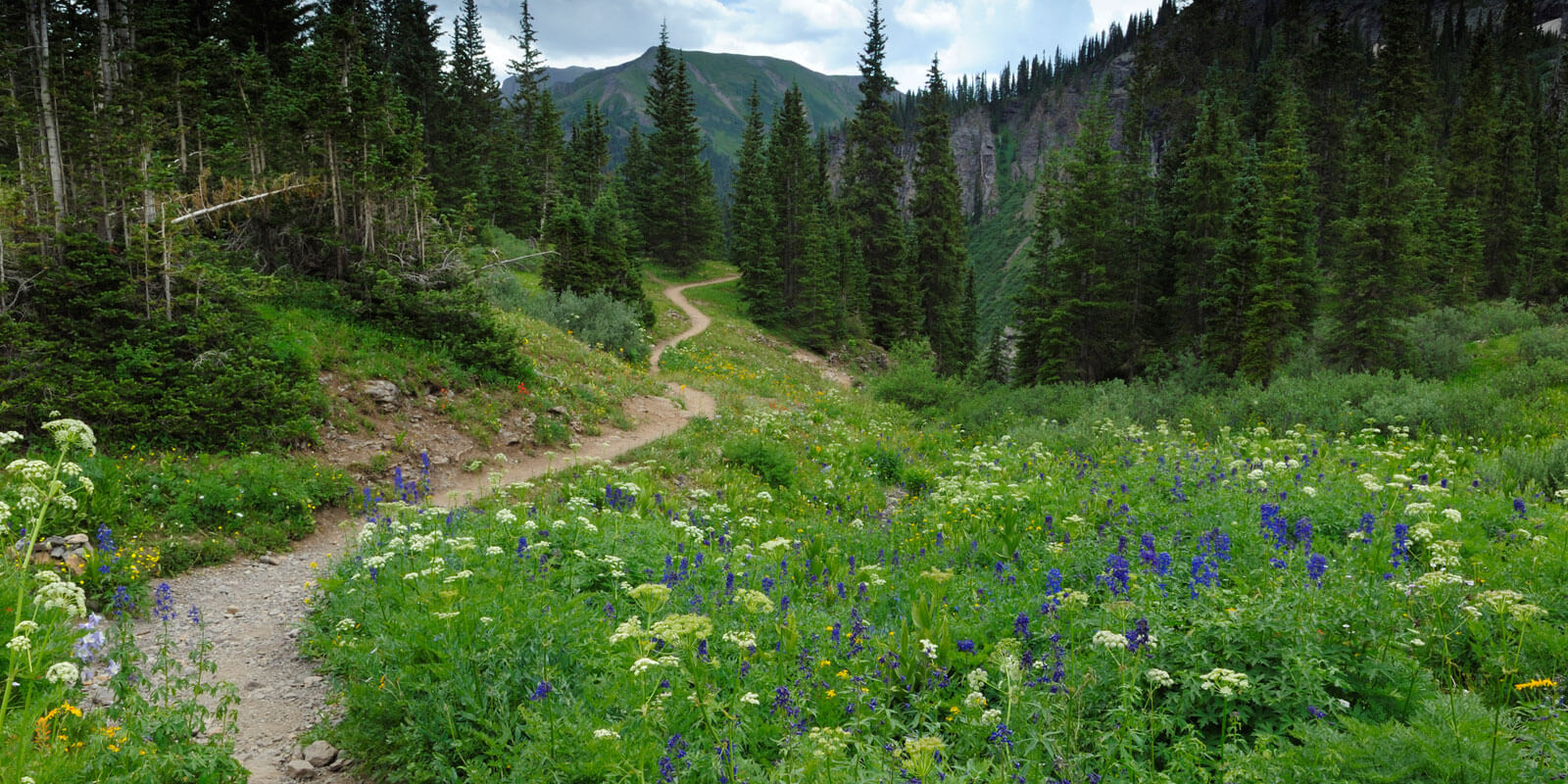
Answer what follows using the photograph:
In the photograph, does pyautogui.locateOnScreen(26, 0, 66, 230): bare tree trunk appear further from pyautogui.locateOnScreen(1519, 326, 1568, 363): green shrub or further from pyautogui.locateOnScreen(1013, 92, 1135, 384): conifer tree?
pyautogui.locateOnScreen(1519, 326, 1568, 363): green shrub

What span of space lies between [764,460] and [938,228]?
36.4 m

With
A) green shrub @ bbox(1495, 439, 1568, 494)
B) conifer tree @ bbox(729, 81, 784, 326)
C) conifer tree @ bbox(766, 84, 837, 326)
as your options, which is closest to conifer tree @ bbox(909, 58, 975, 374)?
conifer tree @ bbox(766, 84, 837, 326)

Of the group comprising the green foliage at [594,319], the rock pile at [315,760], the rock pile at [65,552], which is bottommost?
the rock pile at [315,760]

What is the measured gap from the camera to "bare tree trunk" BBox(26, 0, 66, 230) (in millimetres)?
10320

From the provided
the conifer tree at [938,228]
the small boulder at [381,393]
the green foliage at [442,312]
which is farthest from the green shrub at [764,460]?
the conifer tree at [938,228]

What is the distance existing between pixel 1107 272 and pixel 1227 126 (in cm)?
846

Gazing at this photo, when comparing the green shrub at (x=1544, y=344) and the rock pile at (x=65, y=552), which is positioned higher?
the green shrub at (x=1544, y=344)

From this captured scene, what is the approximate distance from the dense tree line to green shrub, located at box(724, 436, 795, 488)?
1782cm

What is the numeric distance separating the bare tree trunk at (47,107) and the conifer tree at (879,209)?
133 ft

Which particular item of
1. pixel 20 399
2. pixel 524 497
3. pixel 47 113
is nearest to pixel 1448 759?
pixel 524 497

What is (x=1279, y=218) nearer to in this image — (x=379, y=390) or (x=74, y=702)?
(x=379, y=390)

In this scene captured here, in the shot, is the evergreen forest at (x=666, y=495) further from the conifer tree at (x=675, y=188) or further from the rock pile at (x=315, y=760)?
the conifer tree at (x=675, y=188)

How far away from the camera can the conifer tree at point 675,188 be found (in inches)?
2311

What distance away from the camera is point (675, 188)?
58250 millimetres
